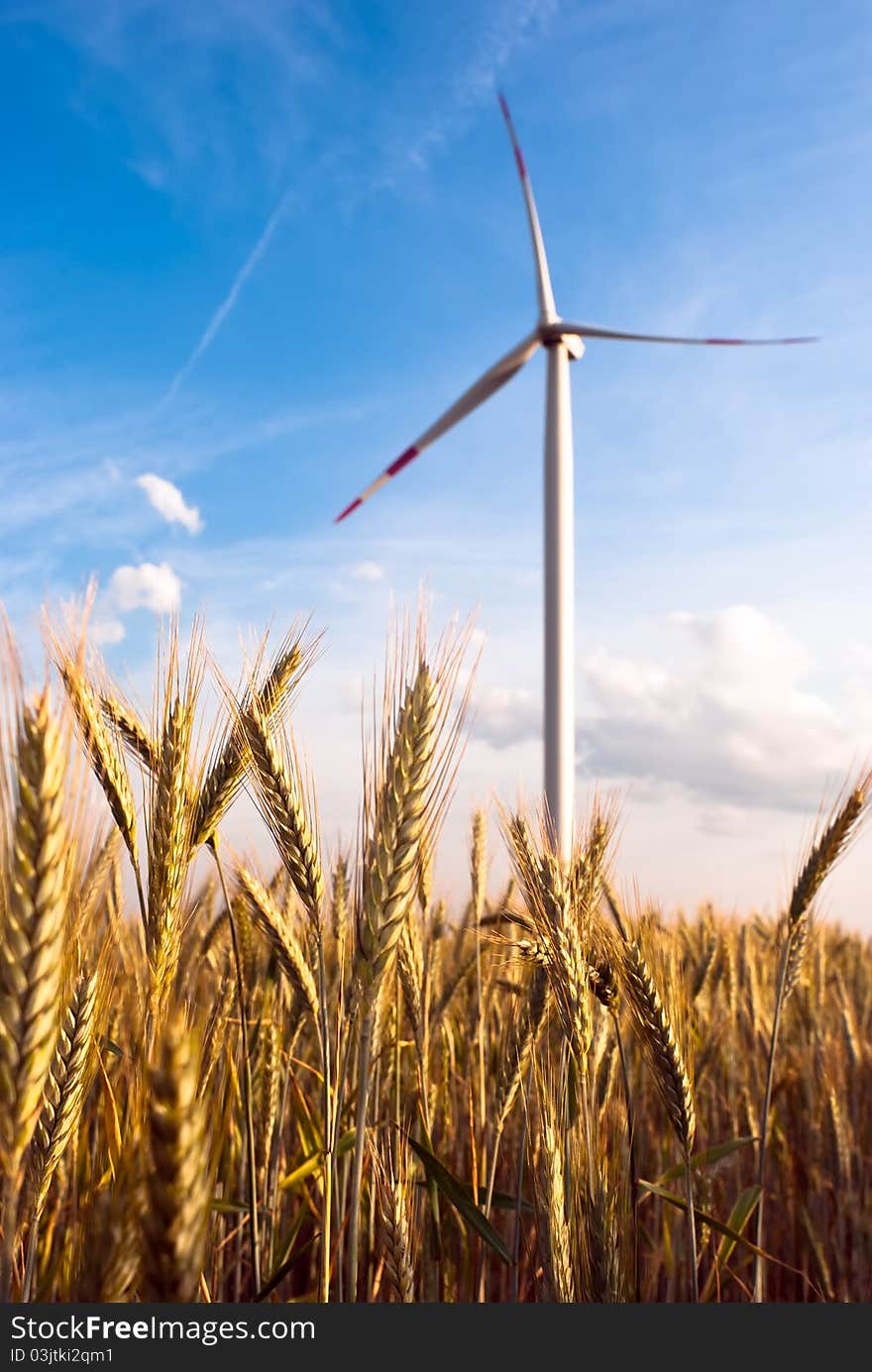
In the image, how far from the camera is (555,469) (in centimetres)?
1448

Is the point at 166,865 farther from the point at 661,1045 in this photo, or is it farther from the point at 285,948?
the point at 661,1045

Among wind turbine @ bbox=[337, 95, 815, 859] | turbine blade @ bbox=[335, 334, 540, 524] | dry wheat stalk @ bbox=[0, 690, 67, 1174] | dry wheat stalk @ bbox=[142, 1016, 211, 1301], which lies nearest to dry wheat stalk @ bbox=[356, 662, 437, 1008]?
dry wheat stalk @ bbox=[0, 690, 67, 1174]

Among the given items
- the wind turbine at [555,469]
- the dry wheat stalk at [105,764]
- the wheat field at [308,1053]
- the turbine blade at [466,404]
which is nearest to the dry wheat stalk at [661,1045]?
the wheat field at [308,1053]

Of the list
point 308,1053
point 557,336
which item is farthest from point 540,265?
point 308,1053

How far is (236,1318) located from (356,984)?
2.50 feet

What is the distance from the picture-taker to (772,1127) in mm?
6145

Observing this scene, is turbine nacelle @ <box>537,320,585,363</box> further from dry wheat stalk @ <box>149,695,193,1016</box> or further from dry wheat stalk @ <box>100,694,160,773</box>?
dry wheat stalk @ <box>149,695,193,1016</box>

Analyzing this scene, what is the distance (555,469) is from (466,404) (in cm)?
191

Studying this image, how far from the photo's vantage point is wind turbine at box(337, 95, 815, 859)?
12.5m

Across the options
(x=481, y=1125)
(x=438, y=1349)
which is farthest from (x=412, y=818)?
(x=481, y=1125)

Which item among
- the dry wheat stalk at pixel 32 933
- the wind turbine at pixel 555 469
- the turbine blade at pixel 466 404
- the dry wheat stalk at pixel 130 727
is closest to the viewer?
the dry wheat stalk at pixel 32 933

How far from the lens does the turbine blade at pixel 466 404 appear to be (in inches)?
600

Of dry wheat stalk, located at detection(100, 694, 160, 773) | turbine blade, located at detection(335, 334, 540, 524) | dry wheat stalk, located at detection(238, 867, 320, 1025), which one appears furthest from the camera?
turbine blade, located at detection(335, 334, 540, 524)

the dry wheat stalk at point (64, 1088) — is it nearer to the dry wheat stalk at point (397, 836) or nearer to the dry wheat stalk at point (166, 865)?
the dry wheat stalk at point (166, 865)
